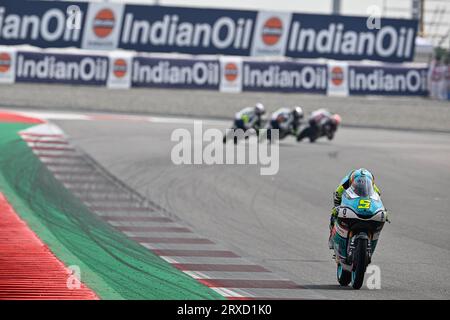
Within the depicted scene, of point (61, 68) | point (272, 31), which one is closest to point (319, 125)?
point (61, 68)

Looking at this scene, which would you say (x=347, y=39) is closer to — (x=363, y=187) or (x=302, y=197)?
(x=302, y=197)

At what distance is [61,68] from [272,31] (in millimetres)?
8373

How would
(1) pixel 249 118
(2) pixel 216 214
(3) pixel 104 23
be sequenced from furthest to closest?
(3) pixel 104 23
(1) pixel 249 118
(2) pixel 216 214

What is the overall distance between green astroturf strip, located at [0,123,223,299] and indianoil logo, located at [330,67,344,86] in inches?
845

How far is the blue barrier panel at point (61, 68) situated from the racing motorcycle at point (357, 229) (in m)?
28.8

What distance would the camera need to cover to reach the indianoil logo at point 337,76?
38906 millimetres

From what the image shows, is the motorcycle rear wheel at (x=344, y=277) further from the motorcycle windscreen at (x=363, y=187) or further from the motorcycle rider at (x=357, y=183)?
the motorcycle windscreen at (x=363, y=187)

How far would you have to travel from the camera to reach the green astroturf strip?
30.7 feet

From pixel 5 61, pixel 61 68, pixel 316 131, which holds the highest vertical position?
pixel 5 61

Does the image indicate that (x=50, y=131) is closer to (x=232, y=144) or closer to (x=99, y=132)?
(x=99, y=132)

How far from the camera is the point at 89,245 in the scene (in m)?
11.9

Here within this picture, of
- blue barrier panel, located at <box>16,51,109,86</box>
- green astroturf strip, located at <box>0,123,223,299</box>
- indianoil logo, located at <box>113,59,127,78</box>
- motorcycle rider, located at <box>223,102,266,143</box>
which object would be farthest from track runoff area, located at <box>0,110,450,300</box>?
indianoil logo, located at <box>113,59,127,78</box>

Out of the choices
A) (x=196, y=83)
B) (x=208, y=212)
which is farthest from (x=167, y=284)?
(x=196, y=83)

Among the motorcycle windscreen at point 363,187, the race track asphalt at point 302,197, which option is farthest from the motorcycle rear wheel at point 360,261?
the motorcycle windscreen at point 363,187
